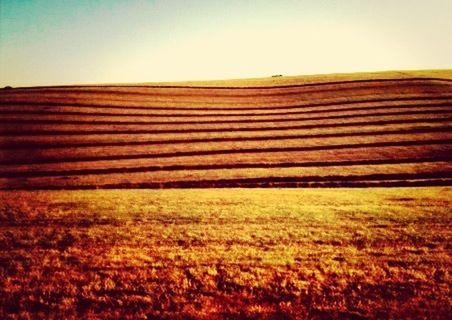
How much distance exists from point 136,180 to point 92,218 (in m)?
5.96

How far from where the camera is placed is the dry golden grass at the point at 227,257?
7.01 m

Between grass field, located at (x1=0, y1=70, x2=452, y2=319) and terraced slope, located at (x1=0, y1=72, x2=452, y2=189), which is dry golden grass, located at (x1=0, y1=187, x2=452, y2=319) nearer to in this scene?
grass field, located at (x1=0, y1=70, x2=452, y2=319)

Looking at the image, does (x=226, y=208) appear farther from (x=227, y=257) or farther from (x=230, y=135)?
(x=230, y=135)

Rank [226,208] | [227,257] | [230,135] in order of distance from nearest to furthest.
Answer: [227,257]
[226,208]
[230,135]

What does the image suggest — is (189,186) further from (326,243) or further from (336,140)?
(336,140)

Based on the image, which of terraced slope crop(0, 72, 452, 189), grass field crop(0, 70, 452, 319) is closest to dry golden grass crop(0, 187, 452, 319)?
grass field crop(0, 70, 452, 319)

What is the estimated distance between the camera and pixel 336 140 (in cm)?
2314

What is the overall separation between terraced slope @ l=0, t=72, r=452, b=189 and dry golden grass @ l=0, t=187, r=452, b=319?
403 centimetres

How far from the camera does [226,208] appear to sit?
507 inches

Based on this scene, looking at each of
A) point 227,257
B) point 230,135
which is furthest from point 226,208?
point 230,135

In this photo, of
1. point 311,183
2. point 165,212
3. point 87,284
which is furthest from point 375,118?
point 87,284

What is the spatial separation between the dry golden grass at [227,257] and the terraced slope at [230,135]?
159 inches

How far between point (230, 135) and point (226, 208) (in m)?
12.3

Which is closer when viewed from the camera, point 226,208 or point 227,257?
point 227,257
